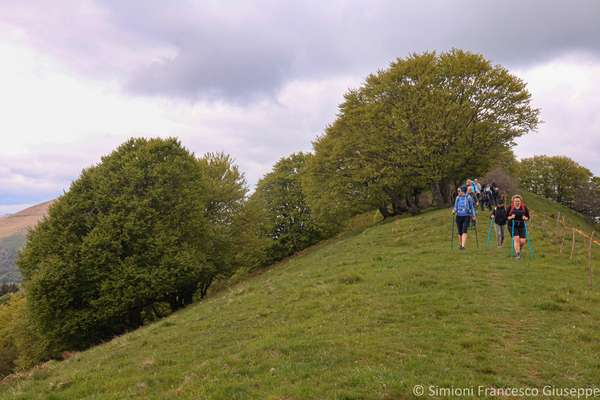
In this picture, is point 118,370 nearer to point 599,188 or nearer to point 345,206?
point 345,206

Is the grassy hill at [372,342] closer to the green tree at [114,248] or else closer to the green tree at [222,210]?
the green tree at [114,248]

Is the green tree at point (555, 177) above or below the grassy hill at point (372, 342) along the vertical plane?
above

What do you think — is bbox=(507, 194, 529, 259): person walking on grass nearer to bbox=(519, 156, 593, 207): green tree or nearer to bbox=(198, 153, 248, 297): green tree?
bbox=(198, 153, 248, 297): green tree

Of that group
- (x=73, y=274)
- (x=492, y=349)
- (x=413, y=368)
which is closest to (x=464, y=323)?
(x=492, y=349)

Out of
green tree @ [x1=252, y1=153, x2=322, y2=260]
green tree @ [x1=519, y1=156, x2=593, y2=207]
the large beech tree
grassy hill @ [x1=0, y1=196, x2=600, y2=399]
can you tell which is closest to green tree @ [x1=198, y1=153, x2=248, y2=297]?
the large beech tree

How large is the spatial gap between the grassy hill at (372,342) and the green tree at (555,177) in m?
90.3

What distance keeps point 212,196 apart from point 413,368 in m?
40.9

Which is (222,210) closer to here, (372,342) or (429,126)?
(429,126)

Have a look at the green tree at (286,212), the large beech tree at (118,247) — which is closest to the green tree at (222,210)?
the large beech tree at (118,247)

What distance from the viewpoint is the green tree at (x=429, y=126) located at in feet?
146

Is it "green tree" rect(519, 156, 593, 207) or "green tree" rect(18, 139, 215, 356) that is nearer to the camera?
"green tree" rect(18, 139, 215, 356)

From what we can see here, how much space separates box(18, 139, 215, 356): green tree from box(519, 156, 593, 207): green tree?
8583 centimetres

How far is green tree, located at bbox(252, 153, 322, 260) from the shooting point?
2445 inches

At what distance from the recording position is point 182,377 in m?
9.88
